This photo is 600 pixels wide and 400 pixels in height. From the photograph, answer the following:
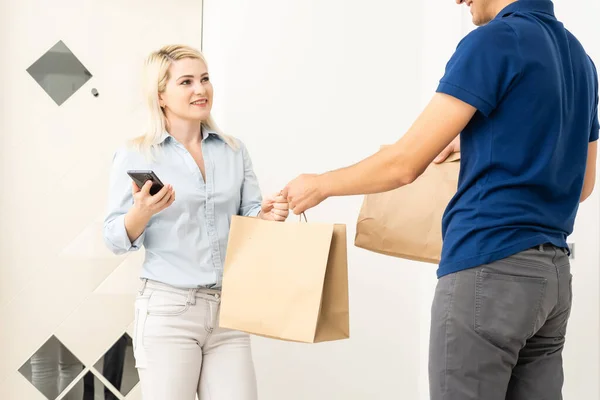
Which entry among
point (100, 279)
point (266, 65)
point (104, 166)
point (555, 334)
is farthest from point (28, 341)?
point (555, 334)

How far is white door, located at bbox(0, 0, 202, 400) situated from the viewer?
7.90 ft

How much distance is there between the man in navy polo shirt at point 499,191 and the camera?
1.18 m

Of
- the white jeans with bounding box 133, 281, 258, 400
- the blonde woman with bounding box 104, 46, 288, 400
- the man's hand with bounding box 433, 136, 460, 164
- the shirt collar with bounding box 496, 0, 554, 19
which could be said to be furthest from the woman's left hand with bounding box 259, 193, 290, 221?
the shirt collar with bounding box 496, 0, 554, 19

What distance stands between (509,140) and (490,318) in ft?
1.01

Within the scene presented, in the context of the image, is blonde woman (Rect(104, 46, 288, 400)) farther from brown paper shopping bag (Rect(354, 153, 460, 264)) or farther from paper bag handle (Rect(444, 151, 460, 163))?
Answer: paper bag handle (Rect(444, 151, 460, 163))

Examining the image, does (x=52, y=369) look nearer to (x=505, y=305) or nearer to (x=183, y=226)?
(x=183, y=226)

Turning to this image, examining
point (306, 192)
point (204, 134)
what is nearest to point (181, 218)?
point (204, 134)

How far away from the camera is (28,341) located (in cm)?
241

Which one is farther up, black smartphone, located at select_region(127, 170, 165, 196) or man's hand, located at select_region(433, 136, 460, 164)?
man's hand, located at select_region(433, 136, 460, 164)

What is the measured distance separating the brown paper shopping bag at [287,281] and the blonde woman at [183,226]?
0.13 metres

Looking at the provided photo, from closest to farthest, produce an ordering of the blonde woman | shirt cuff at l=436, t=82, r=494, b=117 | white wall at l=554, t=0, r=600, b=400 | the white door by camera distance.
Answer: shirt cuff at l=436, t=82, r=494, b=117 → the blonde woman → white wall at l=554, t=0, r=600, b=400 → the white door

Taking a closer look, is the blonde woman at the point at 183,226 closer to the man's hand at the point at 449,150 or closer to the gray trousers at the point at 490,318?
the man's hand at the point at 449,150

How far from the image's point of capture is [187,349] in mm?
1729

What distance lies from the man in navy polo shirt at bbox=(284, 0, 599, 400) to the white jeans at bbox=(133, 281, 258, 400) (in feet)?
2.27
